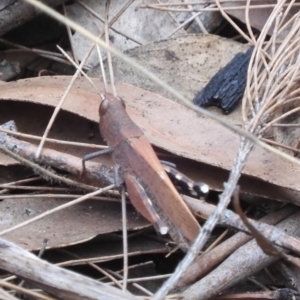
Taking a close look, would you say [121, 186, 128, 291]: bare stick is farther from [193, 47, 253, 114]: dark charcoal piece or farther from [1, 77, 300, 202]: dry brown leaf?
[193, 47, 253, 114]: dark charcoal piece

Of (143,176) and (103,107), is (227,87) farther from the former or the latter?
(143,176)

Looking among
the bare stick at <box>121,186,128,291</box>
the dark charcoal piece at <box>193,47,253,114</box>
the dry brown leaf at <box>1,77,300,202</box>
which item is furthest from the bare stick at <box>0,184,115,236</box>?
the dark charcoal piece at <box>193,47,253,114</box>

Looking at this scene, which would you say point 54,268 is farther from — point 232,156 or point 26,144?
point 232,156

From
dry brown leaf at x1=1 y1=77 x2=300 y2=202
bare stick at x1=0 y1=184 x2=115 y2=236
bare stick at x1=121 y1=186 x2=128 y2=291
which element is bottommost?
bare stick at x1=121 y1=186 x2=128 y2=291

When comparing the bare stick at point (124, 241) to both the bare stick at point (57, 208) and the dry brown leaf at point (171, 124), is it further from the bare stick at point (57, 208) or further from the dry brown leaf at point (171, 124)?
the dry brown leaf at point (171, 124)

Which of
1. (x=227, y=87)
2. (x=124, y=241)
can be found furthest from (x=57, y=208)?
(x=227, y=87)

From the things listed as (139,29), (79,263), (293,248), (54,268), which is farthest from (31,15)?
(293,248)
